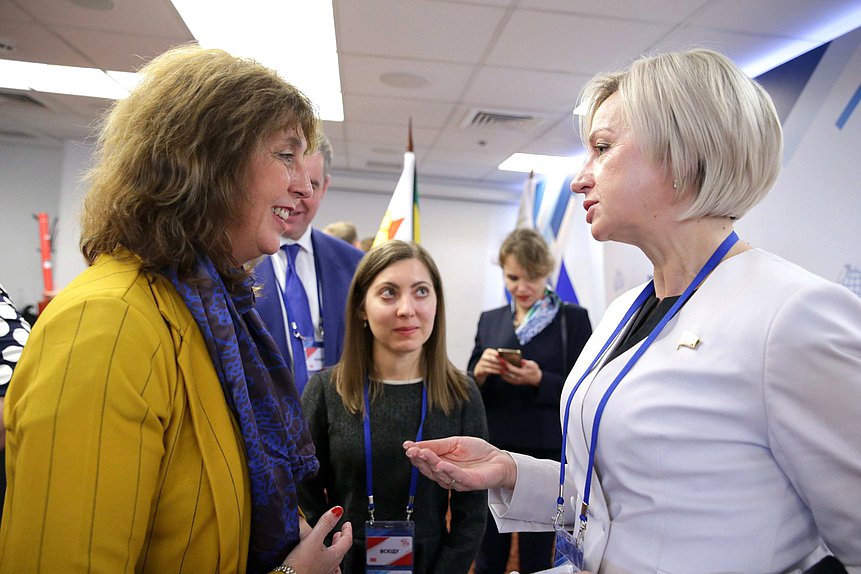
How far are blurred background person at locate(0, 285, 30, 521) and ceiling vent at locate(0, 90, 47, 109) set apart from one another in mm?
5502

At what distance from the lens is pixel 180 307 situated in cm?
94

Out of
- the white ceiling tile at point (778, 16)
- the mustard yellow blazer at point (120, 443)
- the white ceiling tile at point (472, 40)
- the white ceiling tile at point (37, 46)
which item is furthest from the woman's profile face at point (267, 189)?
the white ceiling tile at point (37, 46)

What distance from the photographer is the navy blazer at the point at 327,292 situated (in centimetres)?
201

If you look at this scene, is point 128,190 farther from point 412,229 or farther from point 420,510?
point 412,229

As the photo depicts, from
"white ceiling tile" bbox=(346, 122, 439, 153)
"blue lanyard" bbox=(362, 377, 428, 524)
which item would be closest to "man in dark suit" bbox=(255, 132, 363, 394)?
"blue lanyard" bbox=(362, 377, 428, 524)

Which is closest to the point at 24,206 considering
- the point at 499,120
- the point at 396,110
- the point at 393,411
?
the point at 396,110

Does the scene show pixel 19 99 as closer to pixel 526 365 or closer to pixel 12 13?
pixel 12 13

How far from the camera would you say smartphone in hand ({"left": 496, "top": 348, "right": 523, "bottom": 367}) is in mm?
2469

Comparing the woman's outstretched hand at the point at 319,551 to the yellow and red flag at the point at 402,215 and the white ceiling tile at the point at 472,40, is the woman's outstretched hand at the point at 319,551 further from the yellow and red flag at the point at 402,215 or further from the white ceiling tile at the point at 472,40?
the white ceiling tile at the point at 472,40

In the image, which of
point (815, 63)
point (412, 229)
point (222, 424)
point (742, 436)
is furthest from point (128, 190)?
point (815, 63)

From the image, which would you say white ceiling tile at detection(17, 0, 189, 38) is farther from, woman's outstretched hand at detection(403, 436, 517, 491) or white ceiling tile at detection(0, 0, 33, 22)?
woman's outstretched hand at detection(403, 436, 517, 491)

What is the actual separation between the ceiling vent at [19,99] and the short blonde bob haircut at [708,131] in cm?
653

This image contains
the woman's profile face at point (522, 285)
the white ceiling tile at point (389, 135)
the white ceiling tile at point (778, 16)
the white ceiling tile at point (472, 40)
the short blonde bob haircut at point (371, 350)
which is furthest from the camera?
the white ceiling tile at point (389, 135)

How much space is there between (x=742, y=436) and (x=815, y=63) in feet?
12.1
